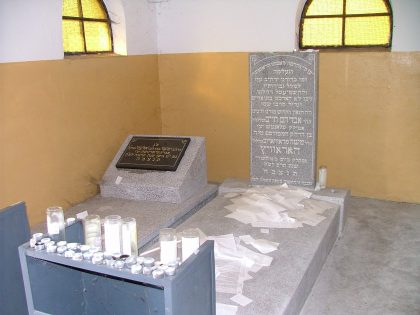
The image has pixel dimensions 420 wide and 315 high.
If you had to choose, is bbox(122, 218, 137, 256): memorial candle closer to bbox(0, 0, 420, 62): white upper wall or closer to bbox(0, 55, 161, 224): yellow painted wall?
bbox(0, 55, 161, 224): yellow painted wall

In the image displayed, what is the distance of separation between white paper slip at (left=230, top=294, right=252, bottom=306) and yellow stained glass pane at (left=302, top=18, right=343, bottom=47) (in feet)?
13.1

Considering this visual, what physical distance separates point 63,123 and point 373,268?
11.6ft

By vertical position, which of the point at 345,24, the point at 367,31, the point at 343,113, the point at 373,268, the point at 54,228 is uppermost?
the point at 345,24

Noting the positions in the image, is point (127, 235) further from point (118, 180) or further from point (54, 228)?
point (118, 180)

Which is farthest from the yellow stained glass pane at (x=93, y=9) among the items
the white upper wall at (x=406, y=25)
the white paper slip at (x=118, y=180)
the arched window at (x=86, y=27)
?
the white upper wall at (x=406, y=25)

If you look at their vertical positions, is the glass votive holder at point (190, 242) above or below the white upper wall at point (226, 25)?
below

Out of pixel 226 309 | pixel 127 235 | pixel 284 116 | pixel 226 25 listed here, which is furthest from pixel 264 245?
pixel 226 25

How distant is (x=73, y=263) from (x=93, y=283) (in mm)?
564

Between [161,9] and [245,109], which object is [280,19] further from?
[161,9]

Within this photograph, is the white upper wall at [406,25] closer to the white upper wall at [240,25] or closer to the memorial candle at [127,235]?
the white upper wall at [240,25]

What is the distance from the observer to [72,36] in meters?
5.46

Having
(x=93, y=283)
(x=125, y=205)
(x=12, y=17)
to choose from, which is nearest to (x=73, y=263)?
(x=93, y=283)

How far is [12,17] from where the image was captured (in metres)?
4.34

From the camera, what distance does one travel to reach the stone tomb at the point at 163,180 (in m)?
4.91
